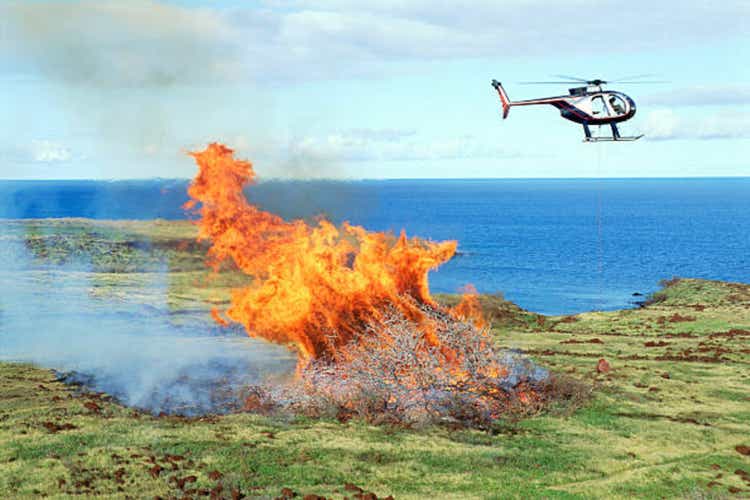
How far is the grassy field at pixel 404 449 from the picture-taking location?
73.7 feet

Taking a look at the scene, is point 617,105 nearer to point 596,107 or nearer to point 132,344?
point 596,107

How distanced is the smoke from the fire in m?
4.23

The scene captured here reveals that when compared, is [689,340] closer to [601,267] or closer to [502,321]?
[502,321]

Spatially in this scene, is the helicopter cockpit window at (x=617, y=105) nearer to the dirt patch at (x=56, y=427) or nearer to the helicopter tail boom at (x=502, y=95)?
the helicopter tail boom at (x=502, y=95)

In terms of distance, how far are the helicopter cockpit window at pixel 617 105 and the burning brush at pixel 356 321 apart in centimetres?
1238

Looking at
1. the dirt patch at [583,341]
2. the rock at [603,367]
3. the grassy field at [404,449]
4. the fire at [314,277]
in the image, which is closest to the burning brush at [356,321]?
the fire at [314,277]

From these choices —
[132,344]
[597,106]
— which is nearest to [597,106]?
[597,106]

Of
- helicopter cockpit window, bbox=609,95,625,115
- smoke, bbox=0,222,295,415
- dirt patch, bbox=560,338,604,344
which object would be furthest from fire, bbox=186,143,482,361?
dirt patch, bbox=560,338,604,344

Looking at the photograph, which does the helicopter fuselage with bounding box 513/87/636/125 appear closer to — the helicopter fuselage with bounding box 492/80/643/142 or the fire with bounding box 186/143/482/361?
the helicopter fuselage with bounding box 492/80/643/142

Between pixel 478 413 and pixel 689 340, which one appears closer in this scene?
pixel 478 413

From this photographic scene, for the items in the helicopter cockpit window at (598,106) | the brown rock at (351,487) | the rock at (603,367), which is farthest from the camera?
the rock at (603,367)

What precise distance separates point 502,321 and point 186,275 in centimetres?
3683

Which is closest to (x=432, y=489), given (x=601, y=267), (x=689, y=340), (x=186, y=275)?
(x=689, y=340)

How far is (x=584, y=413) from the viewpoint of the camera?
32.0m
